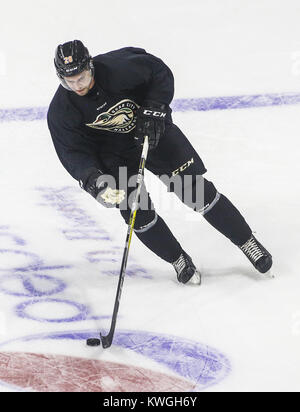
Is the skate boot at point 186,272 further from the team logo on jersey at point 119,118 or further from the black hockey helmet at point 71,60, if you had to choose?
the black hockey helmet at point 71,60

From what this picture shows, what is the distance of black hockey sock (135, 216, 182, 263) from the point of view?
9.21 ft

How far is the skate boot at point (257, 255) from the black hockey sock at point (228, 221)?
0.03 meters

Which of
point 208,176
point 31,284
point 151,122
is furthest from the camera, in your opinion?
point 208,176

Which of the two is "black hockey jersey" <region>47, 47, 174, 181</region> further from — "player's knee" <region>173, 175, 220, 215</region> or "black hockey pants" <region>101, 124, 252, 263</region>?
"player's knee" <region>173, 175, 220, 215</region>

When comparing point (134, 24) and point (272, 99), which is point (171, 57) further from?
point (272, 99)

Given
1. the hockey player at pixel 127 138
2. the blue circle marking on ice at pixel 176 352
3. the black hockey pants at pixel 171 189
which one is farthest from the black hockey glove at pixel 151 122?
the blue circle marking on ice at pixel 176 352

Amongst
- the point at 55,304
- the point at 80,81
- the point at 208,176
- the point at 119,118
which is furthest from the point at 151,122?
the point at 208,176

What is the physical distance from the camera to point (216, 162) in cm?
418

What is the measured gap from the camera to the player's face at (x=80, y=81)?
247cm

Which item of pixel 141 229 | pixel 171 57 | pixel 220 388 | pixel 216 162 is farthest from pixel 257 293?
pixel 171 57

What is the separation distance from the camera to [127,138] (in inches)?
110

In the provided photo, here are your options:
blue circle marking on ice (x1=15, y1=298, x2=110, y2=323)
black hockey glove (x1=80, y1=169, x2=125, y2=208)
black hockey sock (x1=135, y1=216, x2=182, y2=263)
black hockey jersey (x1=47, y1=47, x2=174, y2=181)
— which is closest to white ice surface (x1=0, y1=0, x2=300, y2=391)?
blue circle marking on ice (x1=15, y1=298, x2=110, y2=323)

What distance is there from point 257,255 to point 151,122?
0.74m

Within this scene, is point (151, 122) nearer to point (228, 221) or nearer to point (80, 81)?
point (80, 81)
